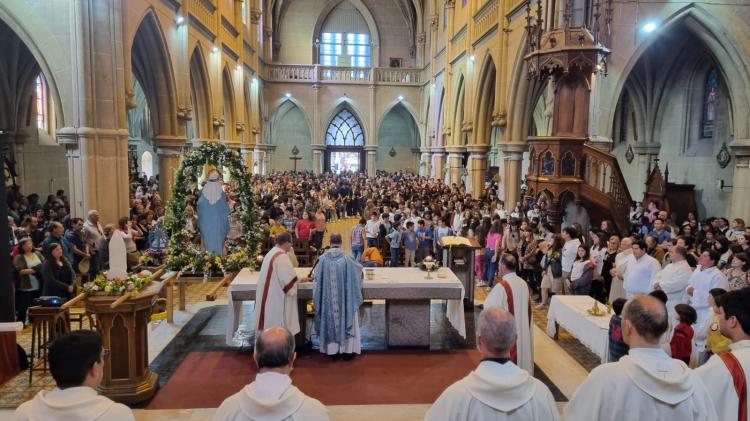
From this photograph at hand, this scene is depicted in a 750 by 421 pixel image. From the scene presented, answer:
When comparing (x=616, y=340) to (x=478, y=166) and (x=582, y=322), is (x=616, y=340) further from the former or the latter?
(x=478, y=166)

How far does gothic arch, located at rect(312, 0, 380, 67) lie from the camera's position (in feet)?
129

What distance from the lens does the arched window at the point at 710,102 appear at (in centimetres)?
1764

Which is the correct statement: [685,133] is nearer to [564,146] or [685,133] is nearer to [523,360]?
[564,146]

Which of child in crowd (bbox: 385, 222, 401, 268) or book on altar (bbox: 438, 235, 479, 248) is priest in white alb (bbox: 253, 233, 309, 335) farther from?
child in crowd (bbox: 385, 222, 401, 268)

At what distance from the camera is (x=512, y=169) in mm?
18734

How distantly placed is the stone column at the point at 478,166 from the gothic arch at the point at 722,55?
888 cm

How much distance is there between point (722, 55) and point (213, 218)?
43.3 feet

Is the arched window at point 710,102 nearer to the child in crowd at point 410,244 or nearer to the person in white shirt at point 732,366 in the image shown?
the child in crowd at point 410,244

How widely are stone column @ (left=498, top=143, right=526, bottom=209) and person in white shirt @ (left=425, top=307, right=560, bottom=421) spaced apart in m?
16.4

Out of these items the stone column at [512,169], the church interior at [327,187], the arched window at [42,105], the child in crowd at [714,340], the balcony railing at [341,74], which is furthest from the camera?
the balcony railing at [341,74]

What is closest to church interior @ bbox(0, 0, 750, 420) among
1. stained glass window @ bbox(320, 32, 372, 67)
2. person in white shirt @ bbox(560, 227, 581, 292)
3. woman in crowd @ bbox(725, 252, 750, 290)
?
woman in crowd @ bbox(725, 252, 750, 290)

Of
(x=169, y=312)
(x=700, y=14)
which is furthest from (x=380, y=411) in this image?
(x=700, y=14)

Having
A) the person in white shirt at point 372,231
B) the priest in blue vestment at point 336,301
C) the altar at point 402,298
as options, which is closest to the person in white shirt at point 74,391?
the priest in blue vestment at point 336,301

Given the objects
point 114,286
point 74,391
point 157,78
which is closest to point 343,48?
point 157,78
